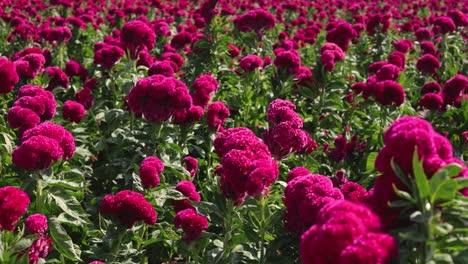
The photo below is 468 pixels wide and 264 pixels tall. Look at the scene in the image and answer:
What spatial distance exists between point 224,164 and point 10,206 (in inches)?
38.5

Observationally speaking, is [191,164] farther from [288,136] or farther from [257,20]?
[257,20]

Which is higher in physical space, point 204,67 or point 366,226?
point 366,226

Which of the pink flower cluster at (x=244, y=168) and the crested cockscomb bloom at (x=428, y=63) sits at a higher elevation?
the pink flower cluster at (x=244, y=168)

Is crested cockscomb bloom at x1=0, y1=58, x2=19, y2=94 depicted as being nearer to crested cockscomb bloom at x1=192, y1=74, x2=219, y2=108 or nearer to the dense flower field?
the dense flower field

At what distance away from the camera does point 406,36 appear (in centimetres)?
1262

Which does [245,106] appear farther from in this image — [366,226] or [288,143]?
[366,226]

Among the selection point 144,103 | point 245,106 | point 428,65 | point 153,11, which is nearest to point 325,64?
point 245,106

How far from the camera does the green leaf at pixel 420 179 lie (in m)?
1.51

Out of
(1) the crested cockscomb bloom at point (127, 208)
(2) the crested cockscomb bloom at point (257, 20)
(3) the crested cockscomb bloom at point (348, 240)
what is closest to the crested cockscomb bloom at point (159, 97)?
(1) the crested cockscomb bloom at point (127, 208)

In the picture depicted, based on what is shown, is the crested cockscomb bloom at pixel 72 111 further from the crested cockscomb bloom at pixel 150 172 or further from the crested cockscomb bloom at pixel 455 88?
the crested cockscomb bloom at pixel 455 88

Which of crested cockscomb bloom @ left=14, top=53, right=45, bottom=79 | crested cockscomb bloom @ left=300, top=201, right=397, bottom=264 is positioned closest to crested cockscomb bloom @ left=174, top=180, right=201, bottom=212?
crested cockscomb bloom @ left=300, top=201, right=397, bottom=264

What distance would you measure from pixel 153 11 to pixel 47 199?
11.6m

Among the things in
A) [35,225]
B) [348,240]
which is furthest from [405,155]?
[35,225]

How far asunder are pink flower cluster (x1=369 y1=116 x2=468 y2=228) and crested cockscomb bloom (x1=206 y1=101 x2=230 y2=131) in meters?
2.53
